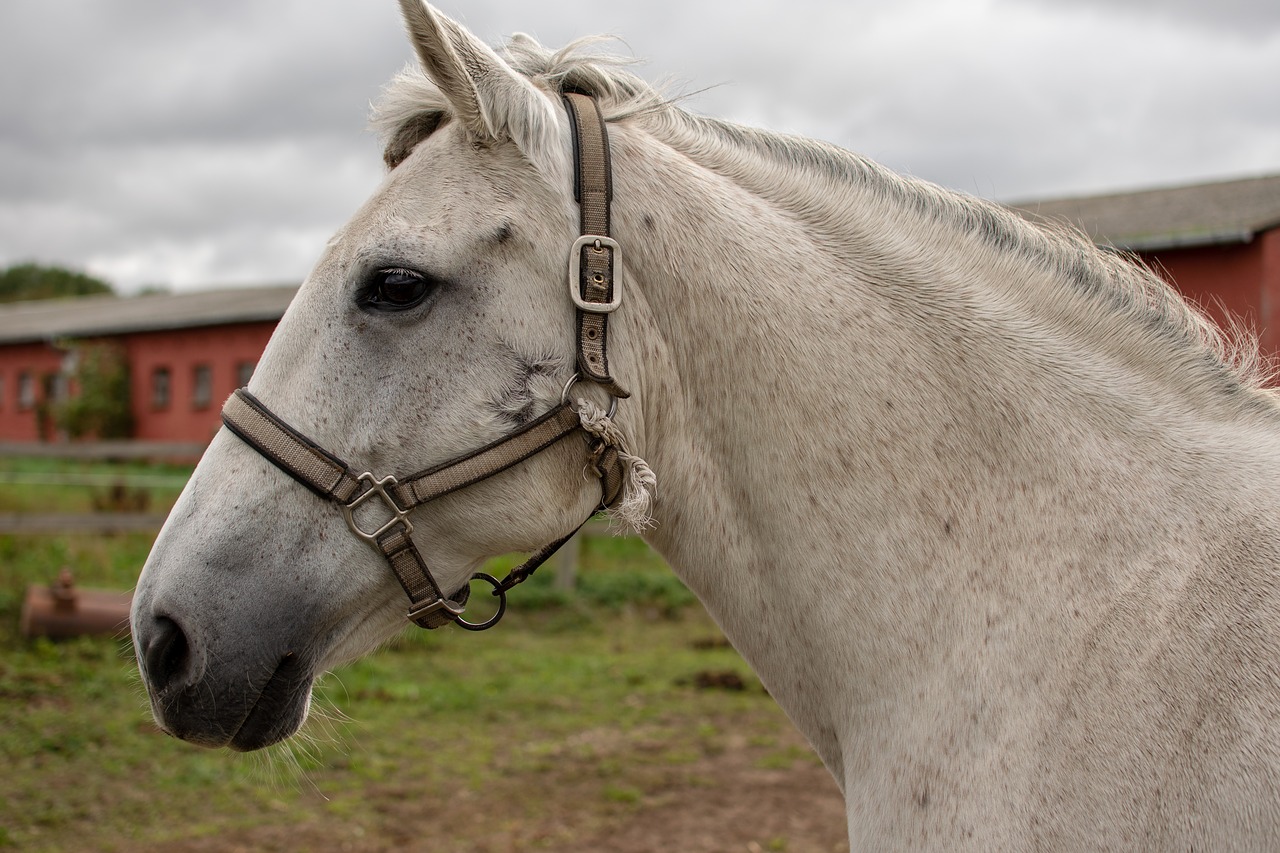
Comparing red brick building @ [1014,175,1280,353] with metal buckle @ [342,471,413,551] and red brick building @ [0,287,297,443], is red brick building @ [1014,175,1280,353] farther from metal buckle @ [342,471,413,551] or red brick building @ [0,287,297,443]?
red brick building @ [0,287,297,443]

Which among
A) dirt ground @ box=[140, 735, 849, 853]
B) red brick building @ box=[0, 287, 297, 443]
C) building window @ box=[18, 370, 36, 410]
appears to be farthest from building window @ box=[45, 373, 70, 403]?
dirt ground @ box=[140, 735, 849, 853]

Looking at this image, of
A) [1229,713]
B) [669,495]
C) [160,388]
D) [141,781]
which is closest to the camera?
[1229,713]

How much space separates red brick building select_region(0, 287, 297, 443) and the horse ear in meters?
21.4

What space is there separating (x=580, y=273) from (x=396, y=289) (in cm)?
39

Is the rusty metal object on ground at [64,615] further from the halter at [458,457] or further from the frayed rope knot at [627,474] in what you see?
the frayed rope knot at [627,474]

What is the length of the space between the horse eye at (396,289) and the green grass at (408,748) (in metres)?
1.72

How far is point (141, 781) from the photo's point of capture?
17.6ft

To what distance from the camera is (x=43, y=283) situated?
75.7 metres

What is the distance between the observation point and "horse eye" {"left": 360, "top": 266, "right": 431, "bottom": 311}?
1881mm

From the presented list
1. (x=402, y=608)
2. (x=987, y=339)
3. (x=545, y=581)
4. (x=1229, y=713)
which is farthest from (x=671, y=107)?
(x=545, y=581)

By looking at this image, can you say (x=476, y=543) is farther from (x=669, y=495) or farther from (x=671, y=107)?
(x=671, y=107)

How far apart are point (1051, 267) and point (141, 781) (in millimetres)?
5706

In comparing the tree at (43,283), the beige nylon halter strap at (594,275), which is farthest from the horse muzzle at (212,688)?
the tree at (43,283)

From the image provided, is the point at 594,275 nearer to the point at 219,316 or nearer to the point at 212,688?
the point at 212,688
